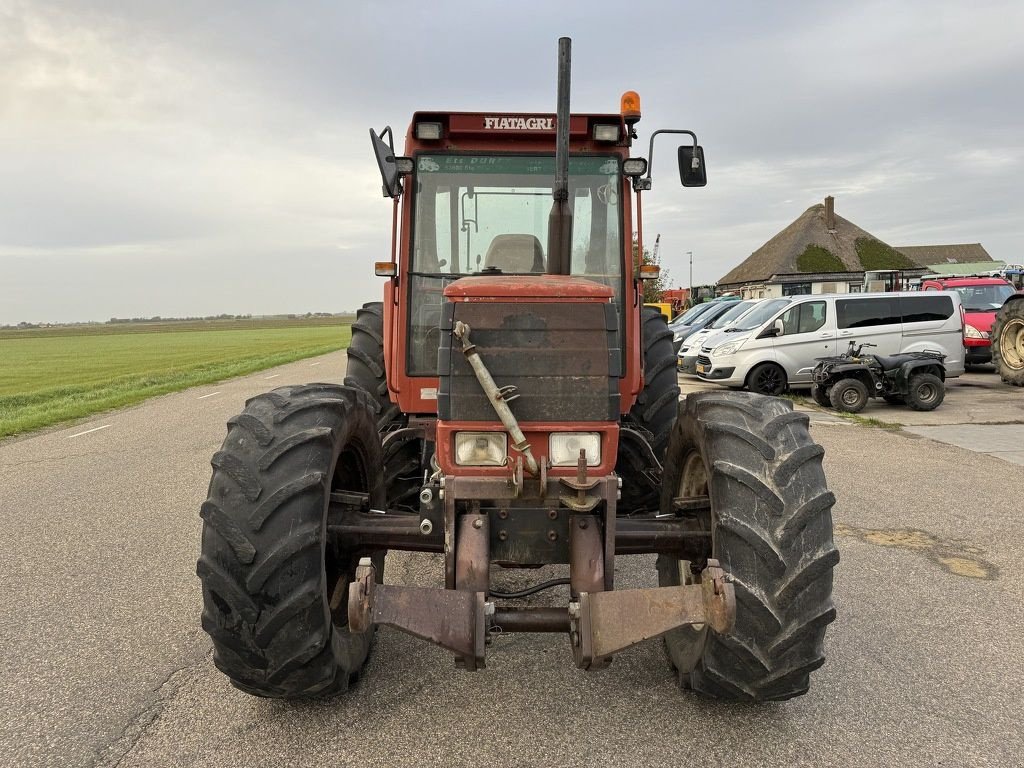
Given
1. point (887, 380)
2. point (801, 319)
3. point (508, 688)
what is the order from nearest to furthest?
point (508, 688) → point (887, 380) → point (801, 319)

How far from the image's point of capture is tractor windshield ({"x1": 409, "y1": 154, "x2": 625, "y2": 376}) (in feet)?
13.4

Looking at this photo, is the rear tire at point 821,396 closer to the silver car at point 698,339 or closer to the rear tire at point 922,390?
the rear tire at point 922,390

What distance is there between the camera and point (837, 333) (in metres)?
13.1

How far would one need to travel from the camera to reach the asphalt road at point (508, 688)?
2695 millimetres

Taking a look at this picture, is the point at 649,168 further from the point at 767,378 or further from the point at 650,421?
the point at 767,378

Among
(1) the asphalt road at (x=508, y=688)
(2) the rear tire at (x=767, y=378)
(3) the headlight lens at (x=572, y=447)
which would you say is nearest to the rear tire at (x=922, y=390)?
(2) the rear tire at (x=767, y=378)

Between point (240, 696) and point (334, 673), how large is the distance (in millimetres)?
613

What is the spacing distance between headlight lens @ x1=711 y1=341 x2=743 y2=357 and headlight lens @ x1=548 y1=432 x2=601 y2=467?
11.2m

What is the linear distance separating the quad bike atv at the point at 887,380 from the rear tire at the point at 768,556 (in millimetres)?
9499

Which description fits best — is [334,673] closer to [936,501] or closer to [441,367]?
[441,367]

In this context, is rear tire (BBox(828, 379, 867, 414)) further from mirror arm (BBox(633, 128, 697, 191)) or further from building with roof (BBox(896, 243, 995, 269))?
building with roof (BBox(896, 243, 995, 269))

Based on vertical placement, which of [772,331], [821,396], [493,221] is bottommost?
[821,396]

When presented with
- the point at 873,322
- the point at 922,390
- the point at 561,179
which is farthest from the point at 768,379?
the point at 561,179

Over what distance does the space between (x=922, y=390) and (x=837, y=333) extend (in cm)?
210
